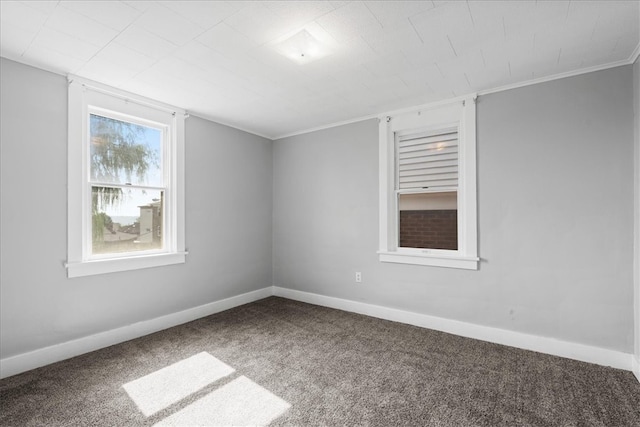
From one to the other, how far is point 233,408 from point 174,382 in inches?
23.4

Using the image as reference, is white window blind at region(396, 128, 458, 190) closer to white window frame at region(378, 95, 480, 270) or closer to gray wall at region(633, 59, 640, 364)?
white window frame at region(378, 95, 480, 270)

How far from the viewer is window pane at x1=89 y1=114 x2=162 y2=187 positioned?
291cm

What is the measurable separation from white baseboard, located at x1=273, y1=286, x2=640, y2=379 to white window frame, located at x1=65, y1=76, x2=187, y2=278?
6.83ft

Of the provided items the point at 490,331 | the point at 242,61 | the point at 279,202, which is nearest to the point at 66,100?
the point at 242,61

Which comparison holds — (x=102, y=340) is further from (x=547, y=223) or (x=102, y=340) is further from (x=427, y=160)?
(x=547, y=223)

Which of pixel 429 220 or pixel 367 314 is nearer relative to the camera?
pixel 429 220

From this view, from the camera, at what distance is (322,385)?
2.18m

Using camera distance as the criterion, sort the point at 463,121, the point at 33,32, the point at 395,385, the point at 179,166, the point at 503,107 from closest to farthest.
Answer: the point at 33,32
the point at 395,385
the point at 503,107
the point at 463,121
the point at 179,166

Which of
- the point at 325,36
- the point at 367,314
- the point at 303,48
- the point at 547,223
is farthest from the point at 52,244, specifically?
the point at 547,223

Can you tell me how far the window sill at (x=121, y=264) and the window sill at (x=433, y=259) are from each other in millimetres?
2361

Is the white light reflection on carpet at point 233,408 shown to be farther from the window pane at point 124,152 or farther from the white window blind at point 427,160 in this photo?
the white window blind at point 427,160

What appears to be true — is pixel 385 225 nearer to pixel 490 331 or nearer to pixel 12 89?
pixel 490 331

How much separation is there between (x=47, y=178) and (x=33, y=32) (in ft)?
3.62

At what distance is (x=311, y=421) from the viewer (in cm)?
180
